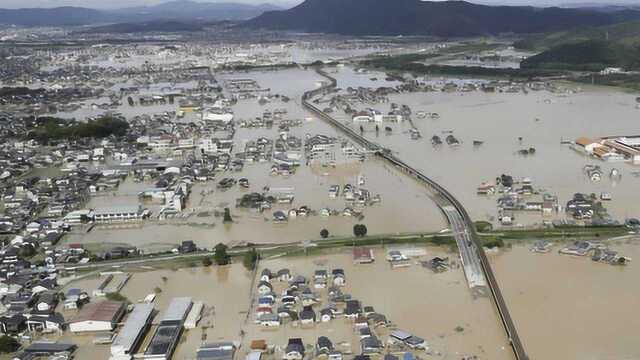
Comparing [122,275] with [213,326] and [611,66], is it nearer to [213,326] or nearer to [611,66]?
[213,326]

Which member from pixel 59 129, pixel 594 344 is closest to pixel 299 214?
pixel 594 344

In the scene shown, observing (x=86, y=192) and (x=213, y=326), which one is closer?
(x=213, y=326)

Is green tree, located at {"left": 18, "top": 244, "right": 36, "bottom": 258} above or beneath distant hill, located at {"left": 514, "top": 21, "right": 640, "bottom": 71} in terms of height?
beneath

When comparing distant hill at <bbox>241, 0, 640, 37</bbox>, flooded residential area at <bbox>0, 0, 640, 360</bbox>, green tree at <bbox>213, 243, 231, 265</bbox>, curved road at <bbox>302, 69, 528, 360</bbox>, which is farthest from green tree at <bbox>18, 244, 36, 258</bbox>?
distant hill at <bbox>241, 0, 640, 37</bbox>

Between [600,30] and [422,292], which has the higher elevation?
[600,30]

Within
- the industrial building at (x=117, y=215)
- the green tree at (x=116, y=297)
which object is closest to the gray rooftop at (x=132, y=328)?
the green tree at (x=116, y=297)

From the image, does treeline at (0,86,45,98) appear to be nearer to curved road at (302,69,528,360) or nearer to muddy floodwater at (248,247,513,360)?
curved road at (302,69,528,360)

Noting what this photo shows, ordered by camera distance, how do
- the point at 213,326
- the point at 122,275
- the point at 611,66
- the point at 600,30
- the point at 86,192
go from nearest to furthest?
the point at 213,326 < the point at 122,275 < the point at 86,192 < the point at 611,66 < the point at 600,30
